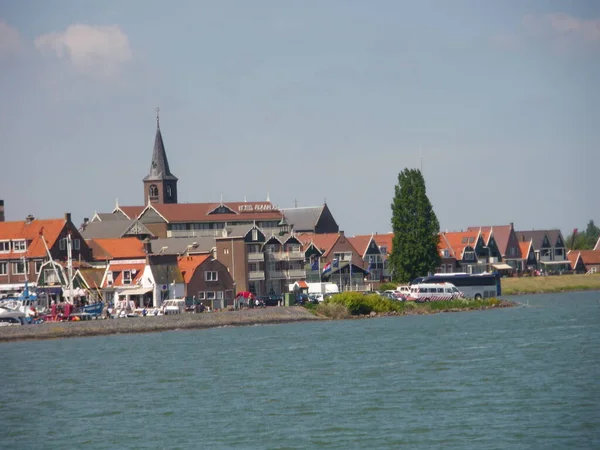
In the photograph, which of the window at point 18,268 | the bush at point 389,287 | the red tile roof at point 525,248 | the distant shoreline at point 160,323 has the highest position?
the red tile roof at point 525,248

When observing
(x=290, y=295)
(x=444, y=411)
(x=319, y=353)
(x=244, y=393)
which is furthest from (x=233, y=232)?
(x=444, y=411)

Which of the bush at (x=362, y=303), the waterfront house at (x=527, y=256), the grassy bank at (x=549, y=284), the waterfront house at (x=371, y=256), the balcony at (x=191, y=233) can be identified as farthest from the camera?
the waterfront house at (x=527, y=256)

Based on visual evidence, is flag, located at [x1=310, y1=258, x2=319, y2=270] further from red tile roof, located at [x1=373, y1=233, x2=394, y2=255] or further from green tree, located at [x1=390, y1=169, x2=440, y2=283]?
red tile roof, located at [x1=373, y1=233, x2=394, y2=255]

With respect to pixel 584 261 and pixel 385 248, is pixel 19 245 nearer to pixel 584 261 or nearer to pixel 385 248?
pixel 385 248

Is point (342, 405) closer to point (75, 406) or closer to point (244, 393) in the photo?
point (244, 393)

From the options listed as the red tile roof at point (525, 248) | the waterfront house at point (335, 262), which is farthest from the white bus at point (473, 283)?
the red tile roof at point (525, 248)

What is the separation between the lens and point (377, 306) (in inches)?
3733

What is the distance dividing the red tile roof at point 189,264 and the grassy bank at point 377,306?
455 inches

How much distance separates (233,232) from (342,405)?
74785 millimetres

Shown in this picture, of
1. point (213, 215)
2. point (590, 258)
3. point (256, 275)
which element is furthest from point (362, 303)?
point (590, 258)

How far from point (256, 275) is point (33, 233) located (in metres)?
21.1

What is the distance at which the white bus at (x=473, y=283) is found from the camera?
358 feet

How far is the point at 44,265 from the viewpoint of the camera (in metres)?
102

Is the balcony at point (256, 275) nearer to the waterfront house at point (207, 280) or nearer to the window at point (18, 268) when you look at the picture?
the waterfront house at point (207, 280)
